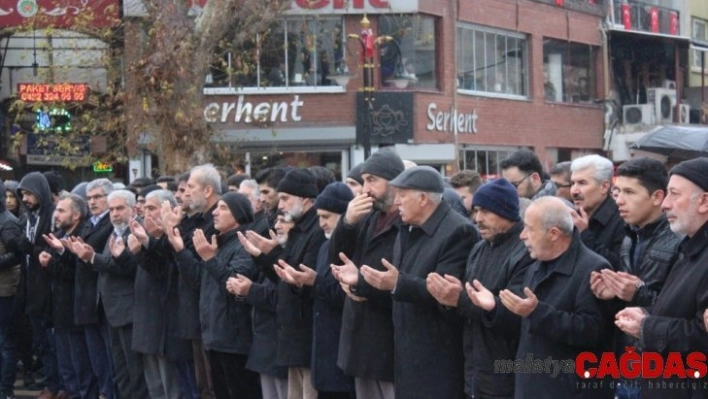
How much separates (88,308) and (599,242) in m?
5.81

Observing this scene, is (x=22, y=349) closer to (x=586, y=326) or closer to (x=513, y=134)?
(x=586, y=326)

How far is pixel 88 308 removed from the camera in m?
11.9

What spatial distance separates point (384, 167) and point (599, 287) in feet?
7.33

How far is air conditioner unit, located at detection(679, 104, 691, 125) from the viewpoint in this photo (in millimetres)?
42812

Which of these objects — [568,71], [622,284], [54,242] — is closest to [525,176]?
[622,284]

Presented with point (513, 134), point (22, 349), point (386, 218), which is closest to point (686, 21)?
point (513, 134)

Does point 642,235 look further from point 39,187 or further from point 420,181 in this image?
point 39,187

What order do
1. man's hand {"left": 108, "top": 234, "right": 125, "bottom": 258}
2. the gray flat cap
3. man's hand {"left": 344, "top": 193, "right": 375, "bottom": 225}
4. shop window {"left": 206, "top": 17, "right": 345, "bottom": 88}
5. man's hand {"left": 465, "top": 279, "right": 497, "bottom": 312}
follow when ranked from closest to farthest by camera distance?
man's hand {"left": 465, "top": 279, "right": 497, "bottom": 312} < the gray flat cap < man's hand {"left": 344, "top": 193, "right": 375, "bottom": 225} < man's hand {"left": 108, "top": 234, "right": 125, "bottom": 258} < shop window {"left": 206, "top": 17, "right": 345, "bottom": 88}

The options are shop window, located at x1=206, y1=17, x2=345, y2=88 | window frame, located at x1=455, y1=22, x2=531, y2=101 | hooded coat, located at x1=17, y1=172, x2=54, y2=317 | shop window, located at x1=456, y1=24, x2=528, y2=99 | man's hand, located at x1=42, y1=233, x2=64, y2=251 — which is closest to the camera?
man's hand, located at x1=42, y1=233, x2=64, y2=251

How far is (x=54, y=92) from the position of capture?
87.7 feet

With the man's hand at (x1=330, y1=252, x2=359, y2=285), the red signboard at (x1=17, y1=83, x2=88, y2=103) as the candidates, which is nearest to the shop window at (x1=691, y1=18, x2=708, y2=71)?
the red signboard at (x1=17, y1=83, x2=88, y2=103)

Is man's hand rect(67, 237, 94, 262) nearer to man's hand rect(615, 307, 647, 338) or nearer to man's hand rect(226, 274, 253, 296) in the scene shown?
man's hand rect(226, 274, 253, 296)

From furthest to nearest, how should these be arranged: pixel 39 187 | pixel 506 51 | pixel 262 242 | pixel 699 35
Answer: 1. pixel 699 35
2. pixel 506 51
3. pixel 39 187
4. pixel 262 242

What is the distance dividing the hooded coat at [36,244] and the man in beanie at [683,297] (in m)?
8.24
